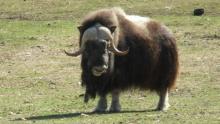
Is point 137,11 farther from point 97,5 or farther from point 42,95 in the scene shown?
point 42,95

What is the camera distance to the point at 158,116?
984cm

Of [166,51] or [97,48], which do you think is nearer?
[97,48]

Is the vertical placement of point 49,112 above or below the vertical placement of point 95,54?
below

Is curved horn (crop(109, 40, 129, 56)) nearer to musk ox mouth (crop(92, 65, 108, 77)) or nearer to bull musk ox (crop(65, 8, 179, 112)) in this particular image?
bull musk ox (crop(65, 8, 179, 112))

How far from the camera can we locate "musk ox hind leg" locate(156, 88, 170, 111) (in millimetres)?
10789

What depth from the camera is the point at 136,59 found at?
10688 mm

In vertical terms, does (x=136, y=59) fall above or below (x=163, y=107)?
above

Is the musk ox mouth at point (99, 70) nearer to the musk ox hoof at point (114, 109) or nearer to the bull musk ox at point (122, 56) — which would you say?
the bull musk ox at point (122, 56)

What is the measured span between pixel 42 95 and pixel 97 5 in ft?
43.5

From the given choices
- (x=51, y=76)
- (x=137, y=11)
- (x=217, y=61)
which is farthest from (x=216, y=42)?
(x=137, y=11)

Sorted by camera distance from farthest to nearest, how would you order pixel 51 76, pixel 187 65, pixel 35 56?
pixel 35 56 → pixel 187 65 → pixel 51 76

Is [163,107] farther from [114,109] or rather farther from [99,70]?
[99,70]

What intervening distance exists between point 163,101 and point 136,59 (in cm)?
66

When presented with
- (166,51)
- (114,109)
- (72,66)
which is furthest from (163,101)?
(72,66)
